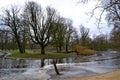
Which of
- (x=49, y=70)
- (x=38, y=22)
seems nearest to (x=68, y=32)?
(x=38, y=22)

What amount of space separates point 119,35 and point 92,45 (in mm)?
58399

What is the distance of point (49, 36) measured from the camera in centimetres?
7006

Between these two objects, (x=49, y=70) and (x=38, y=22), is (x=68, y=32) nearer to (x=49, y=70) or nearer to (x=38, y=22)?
(x=38, y=22)

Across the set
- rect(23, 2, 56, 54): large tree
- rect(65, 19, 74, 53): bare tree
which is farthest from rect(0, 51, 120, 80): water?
rect(65, 19, 74, 53): bare tree

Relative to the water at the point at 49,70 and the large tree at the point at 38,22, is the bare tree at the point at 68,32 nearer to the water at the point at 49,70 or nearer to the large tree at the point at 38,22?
the large tree at the point at 38,22

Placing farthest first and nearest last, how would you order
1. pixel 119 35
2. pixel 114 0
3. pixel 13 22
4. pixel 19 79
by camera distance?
pixel 13 22 → pixel 119 35 → pixel 19 79 → pixel 114 0

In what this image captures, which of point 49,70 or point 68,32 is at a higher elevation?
point 68,32

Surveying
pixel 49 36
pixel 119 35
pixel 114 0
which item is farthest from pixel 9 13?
pixel 114 0

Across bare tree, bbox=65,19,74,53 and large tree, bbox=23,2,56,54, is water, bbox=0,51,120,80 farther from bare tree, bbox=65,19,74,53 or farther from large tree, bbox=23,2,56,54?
bare tree, bbox=65,19,74,53

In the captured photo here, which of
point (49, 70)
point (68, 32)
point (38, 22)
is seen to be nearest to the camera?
point (49, 70)

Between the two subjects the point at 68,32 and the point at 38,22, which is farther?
the point at 68,32

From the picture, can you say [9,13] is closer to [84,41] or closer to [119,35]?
[119,35]

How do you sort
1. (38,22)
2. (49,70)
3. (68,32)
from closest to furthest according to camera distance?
(49,70)
(38,22)
(68,32)

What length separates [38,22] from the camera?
234ft
